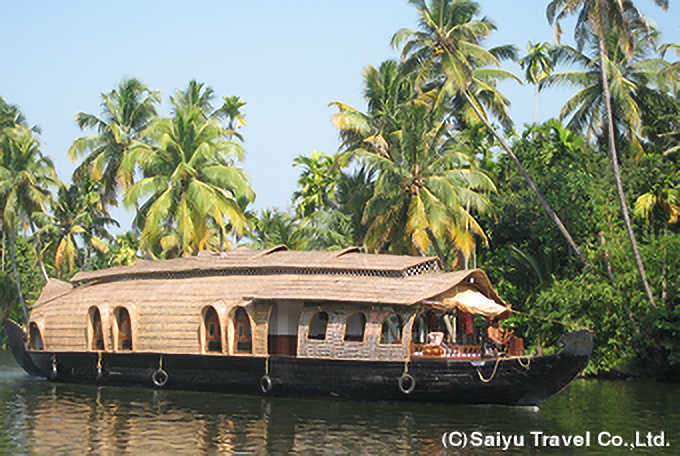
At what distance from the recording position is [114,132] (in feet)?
91.0

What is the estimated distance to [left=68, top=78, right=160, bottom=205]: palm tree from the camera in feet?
90.7

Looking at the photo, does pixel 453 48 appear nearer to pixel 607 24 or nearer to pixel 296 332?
pixel 607 24

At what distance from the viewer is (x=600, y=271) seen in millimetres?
22234

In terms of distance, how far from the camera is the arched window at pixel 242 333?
649 inches

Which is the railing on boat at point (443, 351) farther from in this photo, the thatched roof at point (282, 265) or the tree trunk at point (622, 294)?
the tree trunk at point (622, 294)

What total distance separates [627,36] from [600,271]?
5.94 meters

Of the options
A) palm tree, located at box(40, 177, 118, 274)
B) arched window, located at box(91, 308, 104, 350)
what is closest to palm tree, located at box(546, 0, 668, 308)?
arched window, located at box(91, 308, 104, 350)

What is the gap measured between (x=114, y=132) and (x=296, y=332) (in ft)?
44.8

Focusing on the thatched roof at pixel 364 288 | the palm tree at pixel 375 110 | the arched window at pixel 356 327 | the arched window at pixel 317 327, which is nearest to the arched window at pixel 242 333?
the thatched roof at pixel 364 288

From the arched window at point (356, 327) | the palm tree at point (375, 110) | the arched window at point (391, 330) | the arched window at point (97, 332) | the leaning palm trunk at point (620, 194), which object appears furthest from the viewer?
the palm tree at point (375, 110)

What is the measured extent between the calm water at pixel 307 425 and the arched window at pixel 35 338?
8.62ft

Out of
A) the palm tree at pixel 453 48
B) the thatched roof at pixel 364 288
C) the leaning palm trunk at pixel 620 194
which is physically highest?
the palm tree at pixel 453 48

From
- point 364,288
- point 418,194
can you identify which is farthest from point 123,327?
point 418,194

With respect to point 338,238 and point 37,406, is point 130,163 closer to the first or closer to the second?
point 338,238
